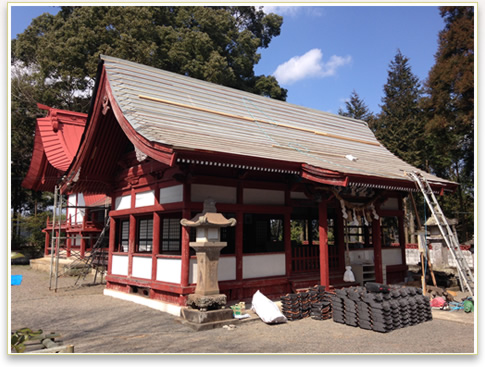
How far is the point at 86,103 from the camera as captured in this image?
30.8 m

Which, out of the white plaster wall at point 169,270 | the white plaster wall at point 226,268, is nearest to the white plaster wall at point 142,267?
the white plaster wall at point 169,270

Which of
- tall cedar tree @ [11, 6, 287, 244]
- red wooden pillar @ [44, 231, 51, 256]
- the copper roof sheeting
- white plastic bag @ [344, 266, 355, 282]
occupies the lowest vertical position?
red wooden pillar @ [44, 231, 51, 256]

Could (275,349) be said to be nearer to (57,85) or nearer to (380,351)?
(380,351)

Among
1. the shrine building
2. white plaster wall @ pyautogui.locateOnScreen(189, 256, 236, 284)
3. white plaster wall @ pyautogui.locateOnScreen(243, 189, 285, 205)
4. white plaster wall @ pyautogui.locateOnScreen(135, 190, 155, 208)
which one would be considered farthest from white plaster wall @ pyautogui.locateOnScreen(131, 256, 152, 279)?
white plaster wall @ pyautogui.locateOnScreen(243, 189, 285, 205)

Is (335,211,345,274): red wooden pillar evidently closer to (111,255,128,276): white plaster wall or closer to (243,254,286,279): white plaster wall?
(243,254,286,279): white plaster wall

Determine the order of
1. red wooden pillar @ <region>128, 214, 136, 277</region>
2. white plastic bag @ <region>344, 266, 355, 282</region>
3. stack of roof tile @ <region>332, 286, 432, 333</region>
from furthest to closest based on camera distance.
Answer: red wooden pillar @ <region>128, 214, 136, 277</region> → white plastic bag @ <region>344, 266, 355, 282</region> → stack of roof tile @ <region>332, 286, 432, 333</region>

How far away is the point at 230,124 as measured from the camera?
39.1 ft

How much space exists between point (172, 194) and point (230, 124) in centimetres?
327

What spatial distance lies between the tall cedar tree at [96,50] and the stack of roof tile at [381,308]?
24688 millimetres

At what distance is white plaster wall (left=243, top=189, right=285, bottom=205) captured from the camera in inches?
412

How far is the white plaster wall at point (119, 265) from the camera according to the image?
12.0 metres

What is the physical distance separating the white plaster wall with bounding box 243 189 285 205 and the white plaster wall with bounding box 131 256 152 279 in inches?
131

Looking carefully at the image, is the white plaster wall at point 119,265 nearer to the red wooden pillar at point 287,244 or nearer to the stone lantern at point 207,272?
the stone lantern at point 207,272
